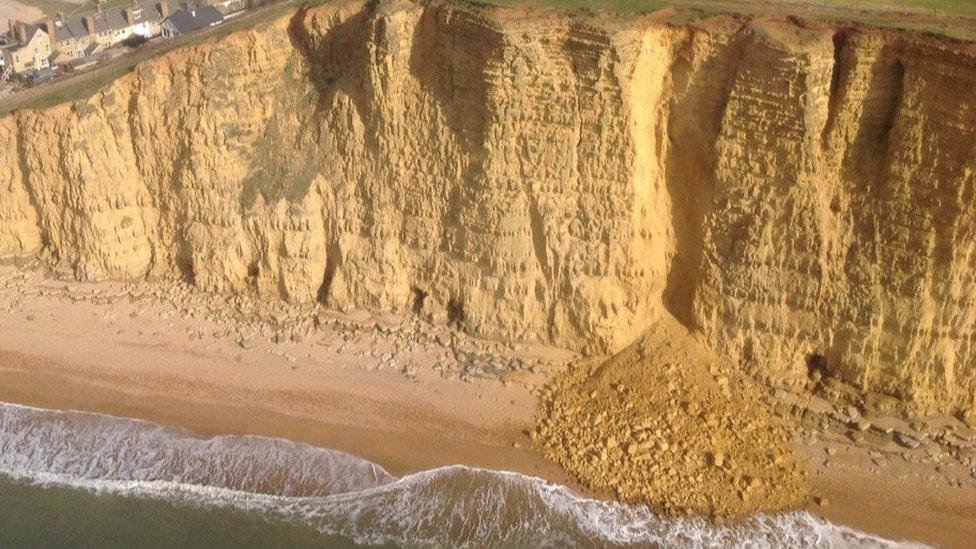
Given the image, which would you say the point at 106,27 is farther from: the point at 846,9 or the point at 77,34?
the point at 846,9

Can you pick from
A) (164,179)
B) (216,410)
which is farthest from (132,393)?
(164,179)

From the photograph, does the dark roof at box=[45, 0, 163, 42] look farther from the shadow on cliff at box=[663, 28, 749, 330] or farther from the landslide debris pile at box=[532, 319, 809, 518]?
the landslide debris pile at box=[532, 319, 809, 518]

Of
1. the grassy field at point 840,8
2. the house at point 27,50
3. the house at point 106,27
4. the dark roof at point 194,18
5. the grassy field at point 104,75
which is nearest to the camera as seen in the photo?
the grassy field at point 840,8

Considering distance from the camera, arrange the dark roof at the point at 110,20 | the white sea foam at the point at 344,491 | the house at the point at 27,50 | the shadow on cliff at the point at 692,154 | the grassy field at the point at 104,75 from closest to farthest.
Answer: the white sea foam at the point at 344,491
the shadow on cliff at the point at 692,154
the grassy field at the point at 104,75
the house at the point at 27,50
the dark roof at the point at 110,20

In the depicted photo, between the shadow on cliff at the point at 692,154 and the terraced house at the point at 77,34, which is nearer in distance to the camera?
the shadow on cliff at the point at 692,154

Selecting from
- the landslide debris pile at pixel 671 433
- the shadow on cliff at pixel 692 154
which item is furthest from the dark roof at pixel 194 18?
the landslide debris pile at pixel 671 433

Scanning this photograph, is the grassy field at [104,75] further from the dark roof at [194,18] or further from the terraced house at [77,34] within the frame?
the terraced house at [77,34]

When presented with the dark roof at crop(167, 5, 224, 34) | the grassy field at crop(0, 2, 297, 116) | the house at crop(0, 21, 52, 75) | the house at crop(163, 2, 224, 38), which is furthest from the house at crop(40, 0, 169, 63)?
the grassy field at crop(0, 2, 297, 116)
